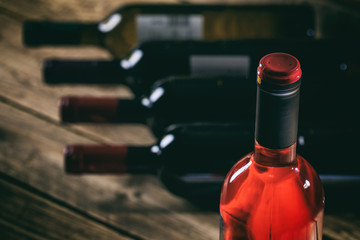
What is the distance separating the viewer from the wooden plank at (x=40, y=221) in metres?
0.72

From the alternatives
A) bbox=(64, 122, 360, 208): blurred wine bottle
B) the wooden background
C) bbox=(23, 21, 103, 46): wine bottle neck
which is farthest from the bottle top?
bbox=(23, 21, 103, 46): wine bottle neck

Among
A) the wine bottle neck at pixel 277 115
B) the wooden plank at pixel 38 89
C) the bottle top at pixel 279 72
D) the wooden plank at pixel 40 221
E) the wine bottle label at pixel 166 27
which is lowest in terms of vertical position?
the wooden plank at pixel 40 221

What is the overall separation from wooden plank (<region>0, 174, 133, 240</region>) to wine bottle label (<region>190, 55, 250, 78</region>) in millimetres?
284

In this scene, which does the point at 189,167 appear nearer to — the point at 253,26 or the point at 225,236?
the point at 225,236

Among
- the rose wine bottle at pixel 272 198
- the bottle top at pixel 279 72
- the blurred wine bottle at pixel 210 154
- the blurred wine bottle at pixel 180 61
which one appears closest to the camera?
the bottle top at pixel 279 72

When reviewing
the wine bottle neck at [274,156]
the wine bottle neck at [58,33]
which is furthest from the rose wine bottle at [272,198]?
the wine bottle neck at [58,33]

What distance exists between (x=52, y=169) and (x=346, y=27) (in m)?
0.64

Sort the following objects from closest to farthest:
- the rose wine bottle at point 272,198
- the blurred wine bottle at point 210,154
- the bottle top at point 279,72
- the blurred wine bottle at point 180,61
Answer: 1. the bottle top at point 279,72
2. the rose wine bottle at point 272,198
3. the blurred wine bottle at point 210,154
4. the blurred wine bottle at point 180,61

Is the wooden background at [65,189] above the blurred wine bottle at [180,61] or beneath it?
beneath

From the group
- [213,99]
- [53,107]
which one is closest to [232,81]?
[213,99]

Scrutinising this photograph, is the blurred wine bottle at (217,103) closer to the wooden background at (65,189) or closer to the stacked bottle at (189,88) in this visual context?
the stacked bottle at (189,88)

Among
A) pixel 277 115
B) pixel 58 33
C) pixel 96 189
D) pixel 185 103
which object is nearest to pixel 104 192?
pixel 96 189

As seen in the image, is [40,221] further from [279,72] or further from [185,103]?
[279,72]

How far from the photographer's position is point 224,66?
751mm
